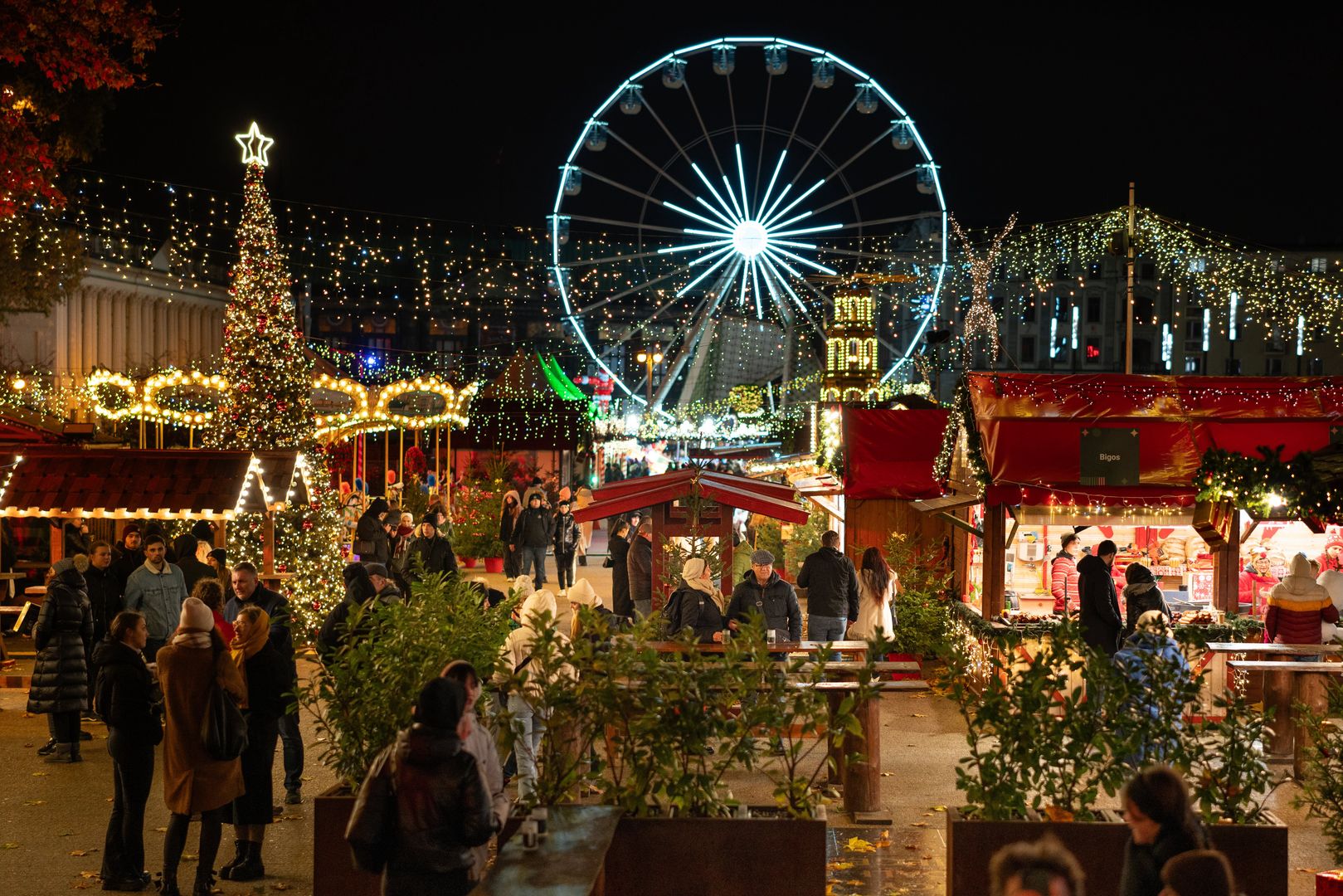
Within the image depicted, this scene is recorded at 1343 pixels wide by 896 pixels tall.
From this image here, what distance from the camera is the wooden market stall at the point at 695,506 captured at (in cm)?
1362

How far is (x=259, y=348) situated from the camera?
715 inches

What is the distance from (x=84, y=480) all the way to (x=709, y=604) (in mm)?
6905

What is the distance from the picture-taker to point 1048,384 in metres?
14.9

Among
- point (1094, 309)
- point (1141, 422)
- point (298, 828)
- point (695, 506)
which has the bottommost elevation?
point (298, 828)

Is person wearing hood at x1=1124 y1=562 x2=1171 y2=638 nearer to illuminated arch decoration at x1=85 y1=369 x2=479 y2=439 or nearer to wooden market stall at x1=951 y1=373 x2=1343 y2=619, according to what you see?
wooden market stall at x1=951 y1=373 x2=1343 y2=619

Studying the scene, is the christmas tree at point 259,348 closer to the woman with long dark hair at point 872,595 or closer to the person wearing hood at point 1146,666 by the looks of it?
the woman with long dark hair at point 872,595

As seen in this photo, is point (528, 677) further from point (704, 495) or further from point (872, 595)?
point (704, 495)

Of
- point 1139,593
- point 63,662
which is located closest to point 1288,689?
point 1139,593

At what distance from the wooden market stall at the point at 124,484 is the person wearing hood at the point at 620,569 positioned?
12.5ft

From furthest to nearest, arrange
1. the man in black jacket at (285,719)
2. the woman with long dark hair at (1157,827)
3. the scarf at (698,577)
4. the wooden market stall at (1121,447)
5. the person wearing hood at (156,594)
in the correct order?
the wooden market stall at (1121,447)
the person wearing hood at (156,594)
the scarf at (698,577)
the man in black jacket at (285,719)
the woman with long dark hair at (1157,827)

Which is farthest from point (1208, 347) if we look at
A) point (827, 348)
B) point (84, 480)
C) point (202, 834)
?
point (202, 834)

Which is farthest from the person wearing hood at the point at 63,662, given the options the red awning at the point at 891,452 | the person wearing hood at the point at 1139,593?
the red awning at the point at 891,452

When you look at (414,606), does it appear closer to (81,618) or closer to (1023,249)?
(81,618)

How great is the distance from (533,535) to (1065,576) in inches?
287
